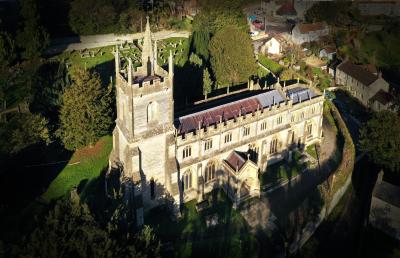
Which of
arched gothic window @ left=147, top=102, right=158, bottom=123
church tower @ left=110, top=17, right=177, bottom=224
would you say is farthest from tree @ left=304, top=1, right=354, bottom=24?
arched gothic window @ left=147, top=102, right=158, bottom=123

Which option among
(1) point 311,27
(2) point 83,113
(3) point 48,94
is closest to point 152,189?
(2) point 83,113

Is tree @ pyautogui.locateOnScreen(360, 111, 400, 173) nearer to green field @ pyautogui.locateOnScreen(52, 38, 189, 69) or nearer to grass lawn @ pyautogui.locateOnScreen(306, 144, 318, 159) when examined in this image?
grass lawn @ pyautogui.locateOnScreen(306, 144, 318, 159)

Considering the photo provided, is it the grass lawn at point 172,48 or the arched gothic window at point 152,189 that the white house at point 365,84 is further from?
the arched gothic window at point 152,189

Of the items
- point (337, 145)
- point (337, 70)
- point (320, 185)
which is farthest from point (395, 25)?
point (320, 185)

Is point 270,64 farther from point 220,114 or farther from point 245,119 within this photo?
point 220,114

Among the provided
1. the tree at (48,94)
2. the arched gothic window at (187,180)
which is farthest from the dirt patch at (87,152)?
the arched gothic window at (187,180)
